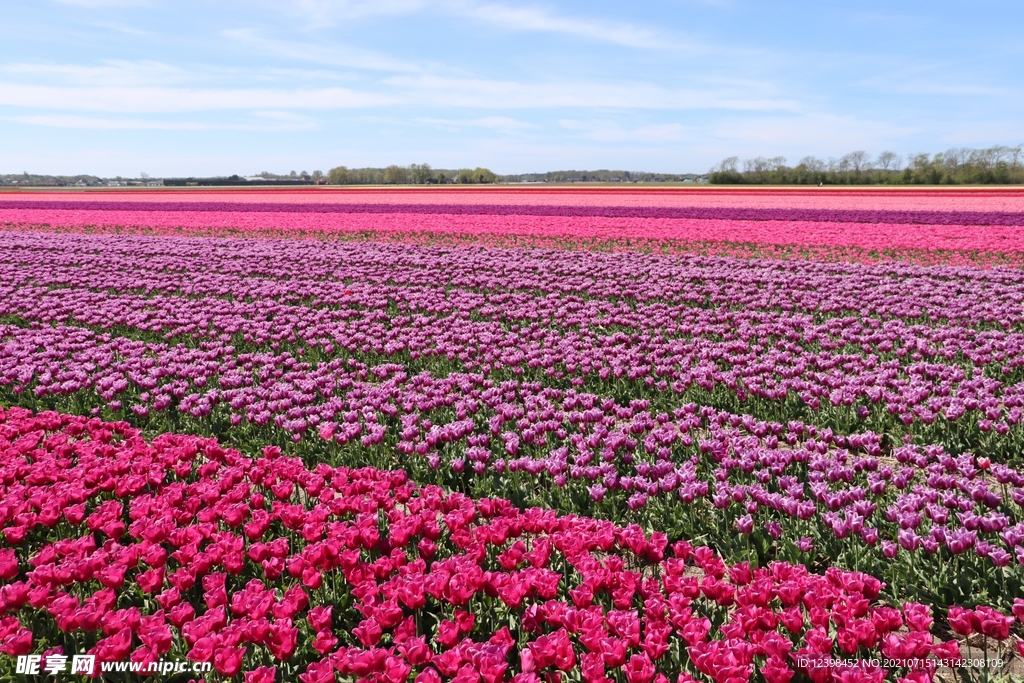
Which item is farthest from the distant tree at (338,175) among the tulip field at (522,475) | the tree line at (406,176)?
the tulip field at (522,475)

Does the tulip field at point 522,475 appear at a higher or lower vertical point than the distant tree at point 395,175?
lower

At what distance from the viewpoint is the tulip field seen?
3.09 meters

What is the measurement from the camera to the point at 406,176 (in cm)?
10456

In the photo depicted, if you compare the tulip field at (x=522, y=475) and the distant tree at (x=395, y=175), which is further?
the distant tree at (x=395, y=175)

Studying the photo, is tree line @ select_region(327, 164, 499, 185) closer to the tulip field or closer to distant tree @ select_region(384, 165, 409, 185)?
distant tree @ select_region(384, 165, 409, 185)

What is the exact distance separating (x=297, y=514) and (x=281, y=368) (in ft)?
14.6

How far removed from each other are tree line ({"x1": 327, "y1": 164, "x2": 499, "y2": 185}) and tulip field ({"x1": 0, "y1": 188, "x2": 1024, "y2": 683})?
8605 cm

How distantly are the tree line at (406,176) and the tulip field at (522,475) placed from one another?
8605 cm

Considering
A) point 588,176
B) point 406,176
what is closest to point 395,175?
point 406,176

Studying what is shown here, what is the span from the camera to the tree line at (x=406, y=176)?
321ft

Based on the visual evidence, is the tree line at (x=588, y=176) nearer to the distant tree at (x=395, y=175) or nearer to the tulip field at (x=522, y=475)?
the distant tree at (x=395, y=175)

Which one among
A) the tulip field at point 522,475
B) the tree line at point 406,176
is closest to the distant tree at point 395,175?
the tree line at point 406,176

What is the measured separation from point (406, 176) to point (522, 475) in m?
104

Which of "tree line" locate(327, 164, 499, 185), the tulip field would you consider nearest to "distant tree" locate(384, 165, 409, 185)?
"tree line" locate(327, 164, 499, 185)
